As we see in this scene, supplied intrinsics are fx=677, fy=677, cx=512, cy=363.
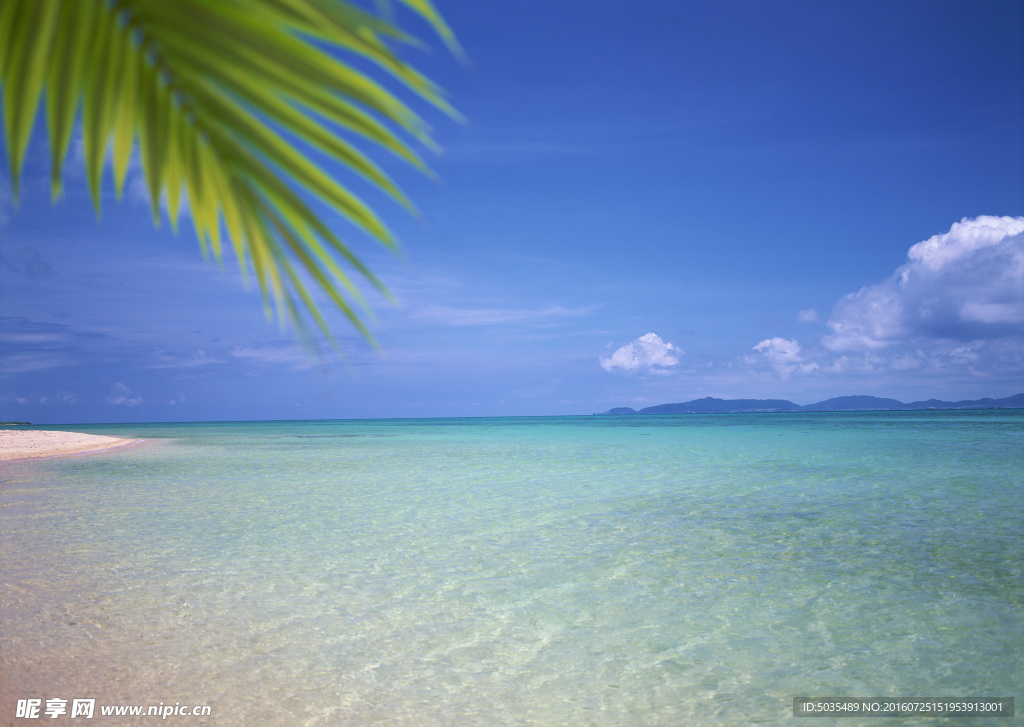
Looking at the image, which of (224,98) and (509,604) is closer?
(224,98)

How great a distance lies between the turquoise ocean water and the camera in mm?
3910

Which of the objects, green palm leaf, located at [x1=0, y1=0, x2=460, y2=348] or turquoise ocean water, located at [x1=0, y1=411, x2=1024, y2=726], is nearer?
green palm leaf, located at [x1=0, y1=0, x2=460, y2=348]

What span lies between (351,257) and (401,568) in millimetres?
6468

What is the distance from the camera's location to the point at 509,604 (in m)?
5.48

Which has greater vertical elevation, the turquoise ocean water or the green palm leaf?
the green palm leaf

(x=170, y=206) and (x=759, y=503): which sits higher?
(x=170, y=206)

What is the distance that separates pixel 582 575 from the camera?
6.34 meters

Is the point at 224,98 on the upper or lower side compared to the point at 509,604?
upper

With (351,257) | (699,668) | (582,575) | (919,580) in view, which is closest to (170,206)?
(351,257)

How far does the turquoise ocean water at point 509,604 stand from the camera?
391 centimetres

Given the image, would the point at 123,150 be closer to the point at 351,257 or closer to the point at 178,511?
the point at 351,257

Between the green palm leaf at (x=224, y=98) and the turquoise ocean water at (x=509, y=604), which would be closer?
the green palm leaf at (x=224, y=98)

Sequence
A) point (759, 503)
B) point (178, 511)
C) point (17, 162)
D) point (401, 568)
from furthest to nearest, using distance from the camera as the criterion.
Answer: point (759, 503) → point (178, 511) → point (401, 568) → point (17, 162)

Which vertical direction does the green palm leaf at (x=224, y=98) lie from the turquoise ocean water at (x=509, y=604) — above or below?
above
